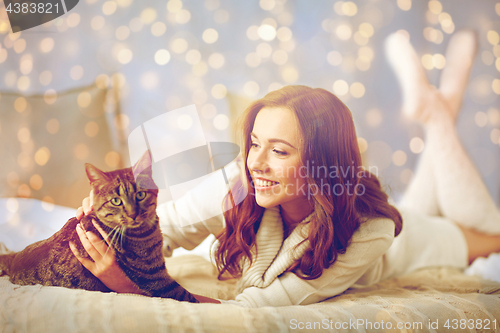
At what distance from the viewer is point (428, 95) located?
2.65ft

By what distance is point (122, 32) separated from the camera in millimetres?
568

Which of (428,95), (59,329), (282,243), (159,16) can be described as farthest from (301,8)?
(59,329)

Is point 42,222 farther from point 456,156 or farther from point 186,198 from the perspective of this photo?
point 456,156

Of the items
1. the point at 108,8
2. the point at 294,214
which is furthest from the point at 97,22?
the point at 294,214

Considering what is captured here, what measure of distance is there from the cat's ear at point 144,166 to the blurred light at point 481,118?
930 mm

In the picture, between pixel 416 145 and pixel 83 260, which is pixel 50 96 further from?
pixel 416 145

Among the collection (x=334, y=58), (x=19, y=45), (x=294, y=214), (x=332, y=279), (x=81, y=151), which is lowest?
(x=332, y=279)

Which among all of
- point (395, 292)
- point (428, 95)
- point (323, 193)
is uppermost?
point (428, 95)

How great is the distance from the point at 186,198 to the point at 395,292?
1.79 feet

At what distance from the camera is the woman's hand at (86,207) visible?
1.47ft

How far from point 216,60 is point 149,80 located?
0.14 metres

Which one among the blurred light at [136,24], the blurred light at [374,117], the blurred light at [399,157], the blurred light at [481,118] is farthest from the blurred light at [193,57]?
the blurred light at [481,118]

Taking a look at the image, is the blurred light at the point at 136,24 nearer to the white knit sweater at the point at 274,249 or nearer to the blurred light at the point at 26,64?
the blurred light at the point at 26,64

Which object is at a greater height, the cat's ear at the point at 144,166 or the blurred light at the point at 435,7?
the blurred light at the point at 435,7
